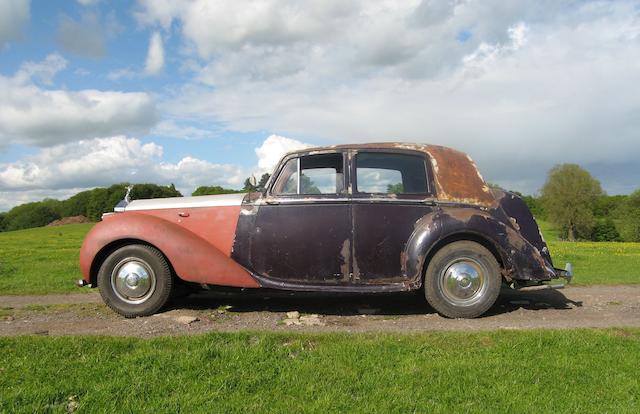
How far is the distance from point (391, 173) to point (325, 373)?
117 inches

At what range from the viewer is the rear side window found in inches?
231

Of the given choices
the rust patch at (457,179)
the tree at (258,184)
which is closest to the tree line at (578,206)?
the rust patch at (457,179)

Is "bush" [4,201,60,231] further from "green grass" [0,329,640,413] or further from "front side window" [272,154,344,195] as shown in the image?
"green grass" [0,329,640,413]

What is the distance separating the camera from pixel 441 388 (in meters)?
3.41

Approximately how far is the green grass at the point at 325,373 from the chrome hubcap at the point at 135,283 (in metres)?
1.40

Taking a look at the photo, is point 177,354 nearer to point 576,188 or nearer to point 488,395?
point 488,395

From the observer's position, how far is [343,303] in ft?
21.5

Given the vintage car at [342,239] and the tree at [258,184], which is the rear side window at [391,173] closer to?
the vintage car at [342,239]

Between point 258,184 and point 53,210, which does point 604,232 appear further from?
point 53,210

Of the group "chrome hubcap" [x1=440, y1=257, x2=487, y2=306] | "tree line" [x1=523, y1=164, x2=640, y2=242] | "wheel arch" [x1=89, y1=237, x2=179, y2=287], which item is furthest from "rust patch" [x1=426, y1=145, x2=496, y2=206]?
"tree line" [x1=523, y1=164, x2=640, y2=242]

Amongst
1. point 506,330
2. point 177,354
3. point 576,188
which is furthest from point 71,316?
point 576,188

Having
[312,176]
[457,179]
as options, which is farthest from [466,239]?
[312,176]

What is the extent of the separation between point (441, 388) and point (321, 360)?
986 mm

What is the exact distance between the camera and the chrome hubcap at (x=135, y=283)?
Result: 19.0 feet
